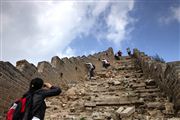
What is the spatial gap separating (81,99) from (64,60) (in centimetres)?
464

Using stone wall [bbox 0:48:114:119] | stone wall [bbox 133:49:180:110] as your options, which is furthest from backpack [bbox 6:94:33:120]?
stone wall [bbox 133:49:180:110]

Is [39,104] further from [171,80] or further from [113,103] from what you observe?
[113,103]

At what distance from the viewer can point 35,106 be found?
15.5 feet

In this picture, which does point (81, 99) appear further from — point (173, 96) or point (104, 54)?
point (104, 54)

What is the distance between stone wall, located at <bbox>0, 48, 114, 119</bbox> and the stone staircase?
3.15 feet

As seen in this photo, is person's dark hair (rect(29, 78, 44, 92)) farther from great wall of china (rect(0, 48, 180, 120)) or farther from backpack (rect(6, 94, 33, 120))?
great wall of china (rect(0, 48, 180, 120))

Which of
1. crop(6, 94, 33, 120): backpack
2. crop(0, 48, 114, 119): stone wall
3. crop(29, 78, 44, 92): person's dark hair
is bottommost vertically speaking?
crop(6, 94, 33, 120): backpack

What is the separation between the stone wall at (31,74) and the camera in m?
8.65

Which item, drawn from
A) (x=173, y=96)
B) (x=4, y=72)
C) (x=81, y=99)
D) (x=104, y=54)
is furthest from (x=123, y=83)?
(x=104, y=54)

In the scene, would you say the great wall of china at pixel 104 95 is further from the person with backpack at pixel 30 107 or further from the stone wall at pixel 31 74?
the person with backpack at pixel 30 107

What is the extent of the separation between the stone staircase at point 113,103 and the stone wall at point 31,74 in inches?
37.8

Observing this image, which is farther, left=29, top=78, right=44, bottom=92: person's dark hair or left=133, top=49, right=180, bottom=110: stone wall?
left=133, top=49, right=180, bottom=110: stone wall

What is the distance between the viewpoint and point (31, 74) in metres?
10.6

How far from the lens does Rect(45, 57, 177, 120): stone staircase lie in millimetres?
7988
